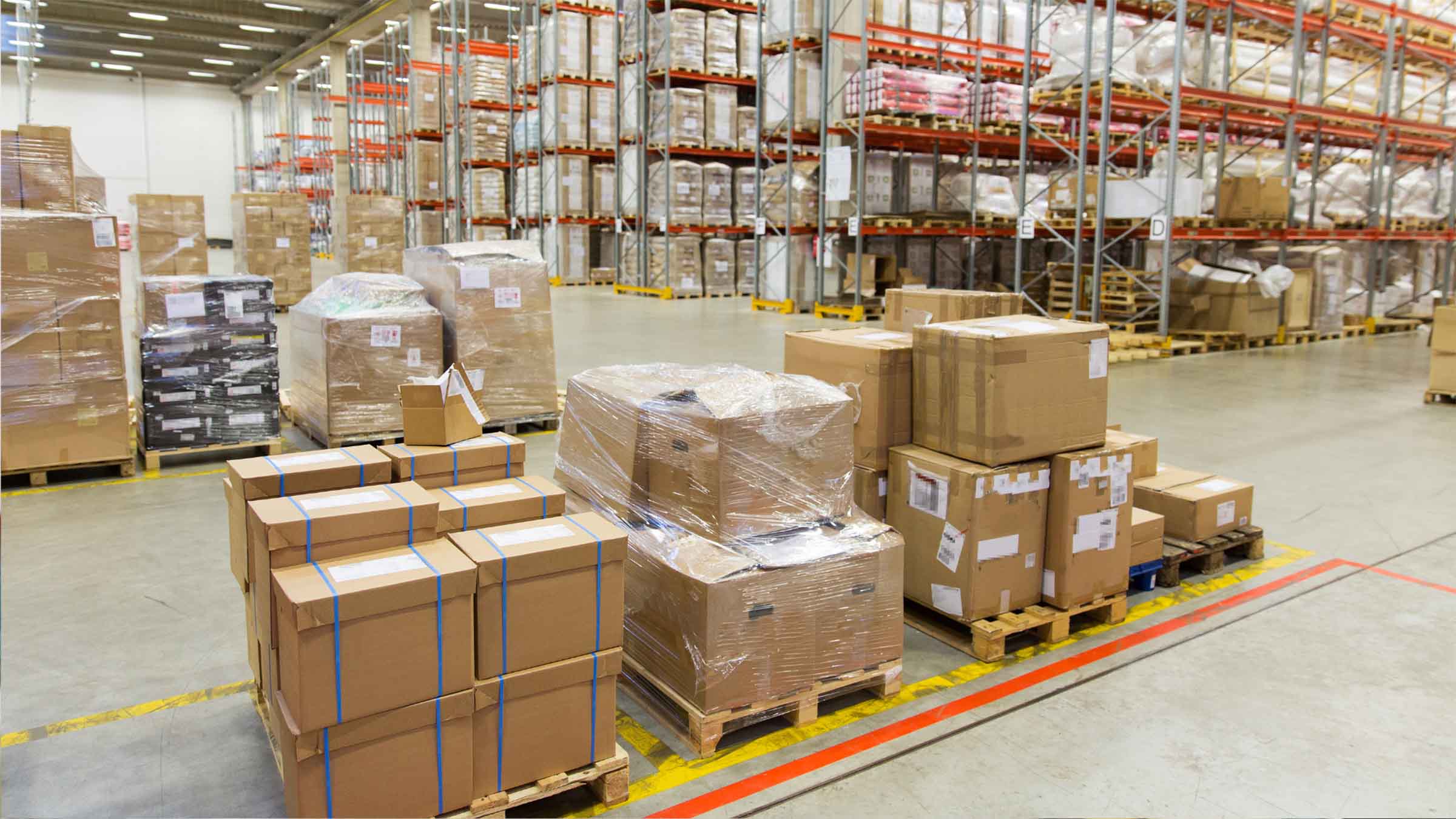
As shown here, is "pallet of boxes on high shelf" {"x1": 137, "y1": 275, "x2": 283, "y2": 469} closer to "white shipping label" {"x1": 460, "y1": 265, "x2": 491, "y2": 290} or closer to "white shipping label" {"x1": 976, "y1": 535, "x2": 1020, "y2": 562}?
"white shipping label" {"x1": 460, "y1": 265, "x2": 491, "y2": 290}

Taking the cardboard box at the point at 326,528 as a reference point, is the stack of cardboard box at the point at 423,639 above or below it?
below

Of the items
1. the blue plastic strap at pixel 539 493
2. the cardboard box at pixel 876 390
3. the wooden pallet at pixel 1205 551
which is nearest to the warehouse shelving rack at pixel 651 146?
the wooden pallet at pixel 1205 551

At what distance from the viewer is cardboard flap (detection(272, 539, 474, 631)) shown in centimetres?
213

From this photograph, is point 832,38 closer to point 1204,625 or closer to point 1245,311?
point 1245,311

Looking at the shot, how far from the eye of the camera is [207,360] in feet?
19.1

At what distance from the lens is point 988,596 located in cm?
346

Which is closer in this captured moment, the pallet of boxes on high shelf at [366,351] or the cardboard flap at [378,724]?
the cardboard flap at [378,724]

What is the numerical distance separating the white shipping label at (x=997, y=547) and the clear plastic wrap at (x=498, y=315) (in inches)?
142

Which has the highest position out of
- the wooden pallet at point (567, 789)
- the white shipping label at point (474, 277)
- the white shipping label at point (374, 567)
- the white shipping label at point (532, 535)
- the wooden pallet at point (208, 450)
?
the white shipping label at point (474, 277)

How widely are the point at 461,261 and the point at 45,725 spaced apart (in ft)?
12.3

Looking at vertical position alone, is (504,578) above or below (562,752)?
above

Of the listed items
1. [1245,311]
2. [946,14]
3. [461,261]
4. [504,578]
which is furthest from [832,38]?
[504,578]

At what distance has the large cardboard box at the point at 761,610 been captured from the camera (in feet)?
9.13

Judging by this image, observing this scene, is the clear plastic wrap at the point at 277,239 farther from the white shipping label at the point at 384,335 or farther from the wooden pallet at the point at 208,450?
the white shipping label at the point at 384,335
